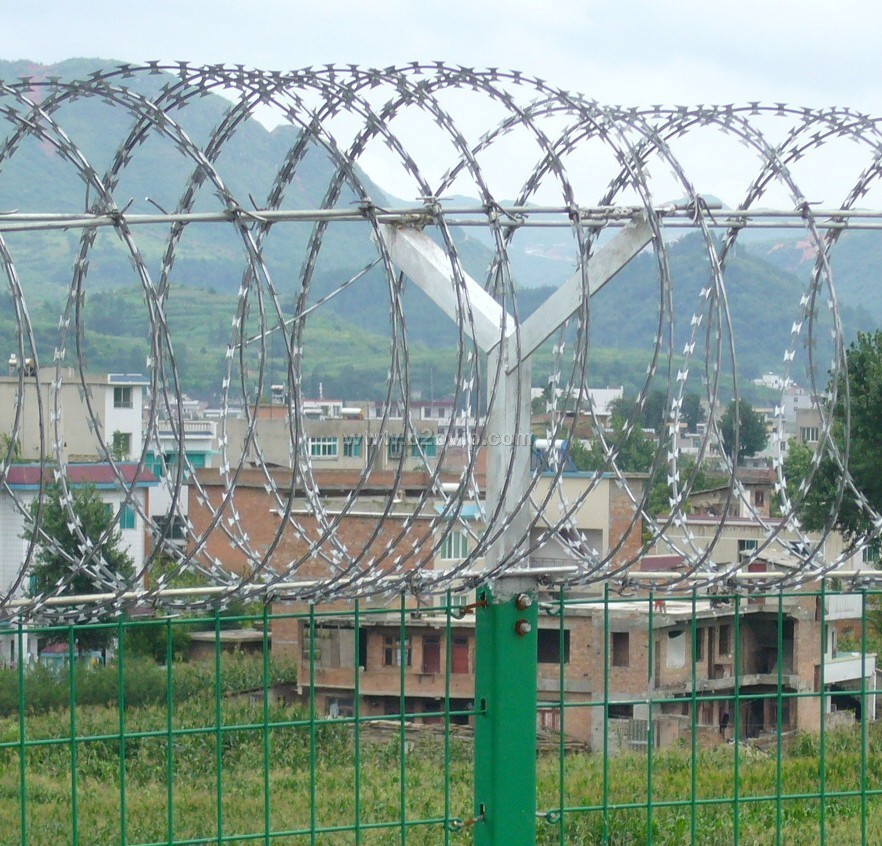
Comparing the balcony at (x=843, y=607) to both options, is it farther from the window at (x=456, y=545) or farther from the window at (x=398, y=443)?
the window at (x=398, y=443)

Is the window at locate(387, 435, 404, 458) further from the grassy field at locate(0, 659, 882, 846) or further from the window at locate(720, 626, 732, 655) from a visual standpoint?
the window at locate(720, 626, 732, 655)

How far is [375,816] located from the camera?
7.74 m

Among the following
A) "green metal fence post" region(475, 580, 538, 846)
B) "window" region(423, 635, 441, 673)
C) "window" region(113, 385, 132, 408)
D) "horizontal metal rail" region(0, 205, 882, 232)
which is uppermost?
"horizontal metal rail" region(0, 205, 882, 232)

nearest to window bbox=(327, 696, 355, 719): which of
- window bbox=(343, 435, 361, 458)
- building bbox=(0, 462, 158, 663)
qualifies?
building bbox=(0, 462, 158, 663)

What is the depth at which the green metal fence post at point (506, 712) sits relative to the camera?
217 inches

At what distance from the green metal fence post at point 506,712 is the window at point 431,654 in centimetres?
759

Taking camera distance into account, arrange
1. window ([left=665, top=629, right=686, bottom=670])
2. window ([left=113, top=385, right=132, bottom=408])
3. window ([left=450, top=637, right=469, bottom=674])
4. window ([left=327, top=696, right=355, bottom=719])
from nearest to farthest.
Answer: window ([left=450, top=637, right=469, bottom=674]) < window ([left=327, top=696, right=355, bottom=719]) < window ([left=665, top=629, right=686, bottom=670]) < window ([left=113, top=385, right=132, bottom=408])

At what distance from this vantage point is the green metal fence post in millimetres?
5500

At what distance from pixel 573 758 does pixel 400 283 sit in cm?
497

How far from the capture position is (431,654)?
1497 cm

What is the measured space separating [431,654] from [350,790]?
5.99 meters

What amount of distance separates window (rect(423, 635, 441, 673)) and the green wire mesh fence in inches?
2.1

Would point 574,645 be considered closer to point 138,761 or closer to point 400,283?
point 138,761

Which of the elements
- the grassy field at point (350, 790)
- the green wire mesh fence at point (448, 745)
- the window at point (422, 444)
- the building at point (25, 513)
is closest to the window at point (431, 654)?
the green wire mesh fence at point (448, 745)
